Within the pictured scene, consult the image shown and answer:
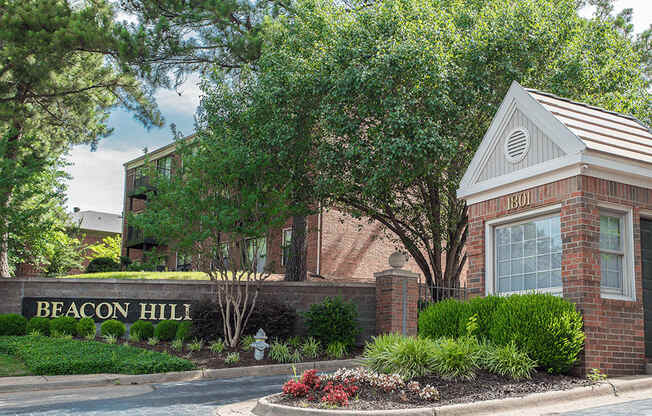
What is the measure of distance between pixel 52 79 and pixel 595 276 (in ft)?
67.9

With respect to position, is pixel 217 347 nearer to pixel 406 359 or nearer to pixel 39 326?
pixel 39 326

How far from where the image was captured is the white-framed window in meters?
Result: 10.8

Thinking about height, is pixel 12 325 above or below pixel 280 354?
above

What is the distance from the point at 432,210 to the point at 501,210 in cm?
933

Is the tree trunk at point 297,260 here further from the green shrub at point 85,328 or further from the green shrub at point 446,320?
the green shrub at point 446,320

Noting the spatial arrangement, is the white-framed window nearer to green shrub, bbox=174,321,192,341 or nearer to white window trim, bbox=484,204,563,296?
A: white window trim, bbox=484,204,563,296

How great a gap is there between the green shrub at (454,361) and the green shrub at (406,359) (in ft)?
0.40

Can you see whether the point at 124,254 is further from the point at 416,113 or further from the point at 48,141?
the point at 416,113

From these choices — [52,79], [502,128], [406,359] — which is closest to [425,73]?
[502,128]

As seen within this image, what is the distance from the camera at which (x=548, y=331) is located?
32.2ft

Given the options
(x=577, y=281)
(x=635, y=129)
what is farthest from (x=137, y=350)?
(x=635, y=129)

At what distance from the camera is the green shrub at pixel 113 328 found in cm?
1823

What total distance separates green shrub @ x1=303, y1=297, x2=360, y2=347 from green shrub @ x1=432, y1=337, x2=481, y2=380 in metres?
8.15

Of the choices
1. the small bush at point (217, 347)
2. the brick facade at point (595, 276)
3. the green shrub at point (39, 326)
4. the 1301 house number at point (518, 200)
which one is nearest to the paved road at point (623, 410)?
the brick facade at point (595, 276)
